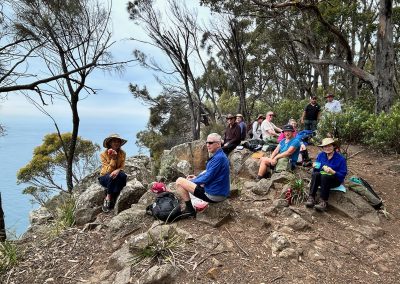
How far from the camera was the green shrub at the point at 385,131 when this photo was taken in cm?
827

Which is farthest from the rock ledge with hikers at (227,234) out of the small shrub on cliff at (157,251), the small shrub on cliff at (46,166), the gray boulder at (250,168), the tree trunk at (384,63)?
the small shrub on cliff at (46,166)

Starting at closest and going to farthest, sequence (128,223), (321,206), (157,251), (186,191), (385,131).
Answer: (157,251) → (186,191) → (128,223) → (321,206) → (385,131)

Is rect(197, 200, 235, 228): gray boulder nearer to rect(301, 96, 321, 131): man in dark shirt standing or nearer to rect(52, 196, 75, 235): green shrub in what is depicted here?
rect(52, 196, 75, 235): green shrub

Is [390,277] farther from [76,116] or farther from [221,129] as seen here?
[221,129]

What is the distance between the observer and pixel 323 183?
5.23 metres

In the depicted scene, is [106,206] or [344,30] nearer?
[106,206]

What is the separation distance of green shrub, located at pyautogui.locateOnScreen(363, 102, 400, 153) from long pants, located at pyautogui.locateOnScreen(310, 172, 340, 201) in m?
4.01

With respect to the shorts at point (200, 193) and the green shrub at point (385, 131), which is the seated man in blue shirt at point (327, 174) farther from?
the green shrub at point (385, 131)

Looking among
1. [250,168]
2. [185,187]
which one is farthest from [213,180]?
[250,168]

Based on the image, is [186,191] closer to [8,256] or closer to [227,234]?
[227,234]

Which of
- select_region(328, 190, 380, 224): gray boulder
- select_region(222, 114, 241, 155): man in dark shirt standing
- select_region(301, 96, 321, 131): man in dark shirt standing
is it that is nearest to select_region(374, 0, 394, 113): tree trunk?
select_region(301, 96, 321, 131): man in dark shirt standing

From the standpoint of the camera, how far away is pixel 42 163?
19.4m

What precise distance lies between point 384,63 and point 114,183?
29.8ft

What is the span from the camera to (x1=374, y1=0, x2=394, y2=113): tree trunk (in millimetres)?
10250
